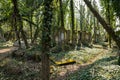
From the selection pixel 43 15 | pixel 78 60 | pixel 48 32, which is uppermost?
pixel 43 15

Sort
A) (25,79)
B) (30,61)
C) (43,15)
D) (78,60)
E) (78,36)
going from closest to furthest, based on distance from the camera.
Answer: (43,15), (25,79), (30,61), (78,60), (78,36)

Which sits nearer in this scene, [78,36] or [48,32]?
[48,32]

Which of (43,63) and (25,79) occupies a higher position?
(43,63)

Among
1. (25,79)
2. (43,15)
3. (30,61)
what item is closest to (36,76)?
(25,79)

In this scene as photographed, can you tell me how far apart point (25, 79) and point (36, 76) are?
0.77m

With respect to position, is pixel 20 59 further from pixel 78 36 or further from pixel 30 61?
pixel 78 36

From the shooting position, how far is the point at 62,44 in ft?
79.0

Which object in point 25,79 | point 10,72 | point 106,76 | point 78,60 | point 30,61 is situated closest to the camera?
point 106,76

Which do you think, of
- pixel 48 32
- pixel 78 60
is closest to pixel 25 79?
pixel 48 32

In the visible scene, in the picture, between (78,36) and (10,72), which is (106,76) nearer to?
(10,72)

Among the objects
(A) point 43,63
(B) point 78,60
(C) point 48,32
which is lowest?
(B) point 78,60

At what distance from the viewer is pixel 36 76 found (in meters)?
13.6

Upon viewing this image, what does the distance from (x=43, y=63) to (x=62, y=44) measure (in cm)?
1539

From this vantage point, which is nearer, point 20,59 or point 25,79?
point 25,79
